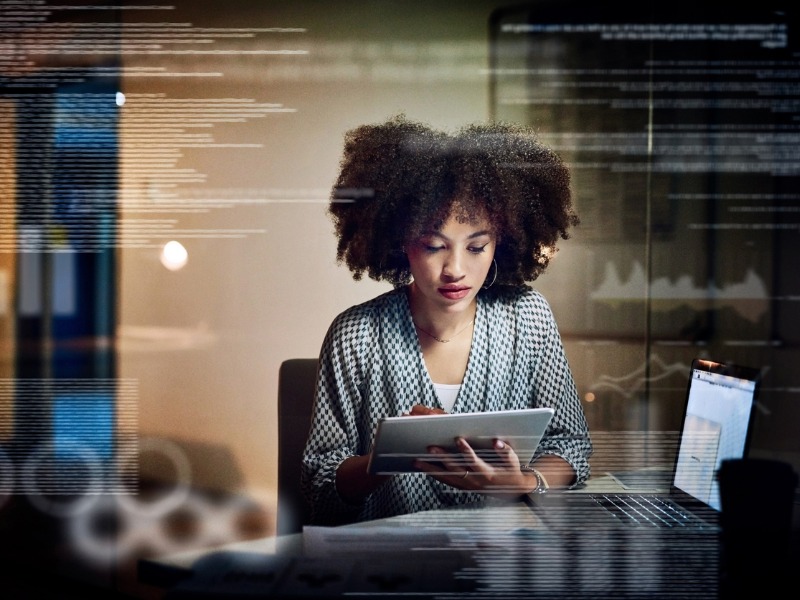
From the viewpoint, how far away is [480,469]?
1.61 metres

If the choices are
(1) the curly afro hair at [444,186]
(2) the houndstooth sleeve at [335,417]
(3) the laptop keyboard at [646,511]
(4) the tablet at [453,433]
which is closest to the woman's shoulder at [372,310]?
(2) the houndstooth sleeve at [335,417]

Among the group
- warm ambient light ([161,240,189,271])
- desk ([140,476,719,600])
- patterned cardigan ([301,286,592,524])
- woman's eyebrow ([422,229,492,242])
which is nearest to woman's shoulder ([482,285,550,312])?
patterned cardigan ([301,286,592,524])

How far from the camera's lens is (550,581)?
65.1 inches

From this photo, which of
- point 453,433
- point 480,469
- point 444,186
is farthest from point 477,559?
point 444,186

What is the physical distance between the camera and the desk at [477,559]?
1.55 m

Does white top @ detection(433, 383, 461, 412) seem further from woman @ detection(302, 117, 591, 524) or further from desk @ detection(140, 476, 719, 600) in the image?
desk @ detection(140, 476, 719, 600)

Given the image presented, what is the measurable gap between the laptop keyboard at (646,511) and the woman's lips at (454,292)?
517 millimetres

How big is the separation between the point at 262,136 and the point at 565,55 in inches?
26.7

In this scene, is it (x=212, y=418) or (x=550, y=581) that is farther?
(x=212, y=418)

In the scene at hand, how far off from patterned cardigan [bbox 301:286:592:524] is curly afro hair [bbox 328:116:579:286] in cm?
14

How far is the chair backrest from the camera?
184 centimetres

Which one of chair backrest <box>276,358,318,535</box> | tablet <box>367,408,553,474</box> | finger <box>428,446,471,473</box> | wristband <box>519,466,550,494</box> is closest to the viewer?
tablet <box>367,408,553,474</box>

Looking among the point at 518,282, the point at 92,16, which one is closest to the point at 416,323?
the point at 518,282

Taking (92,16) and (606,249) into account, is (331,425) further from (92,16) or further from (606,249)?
(92,16)
